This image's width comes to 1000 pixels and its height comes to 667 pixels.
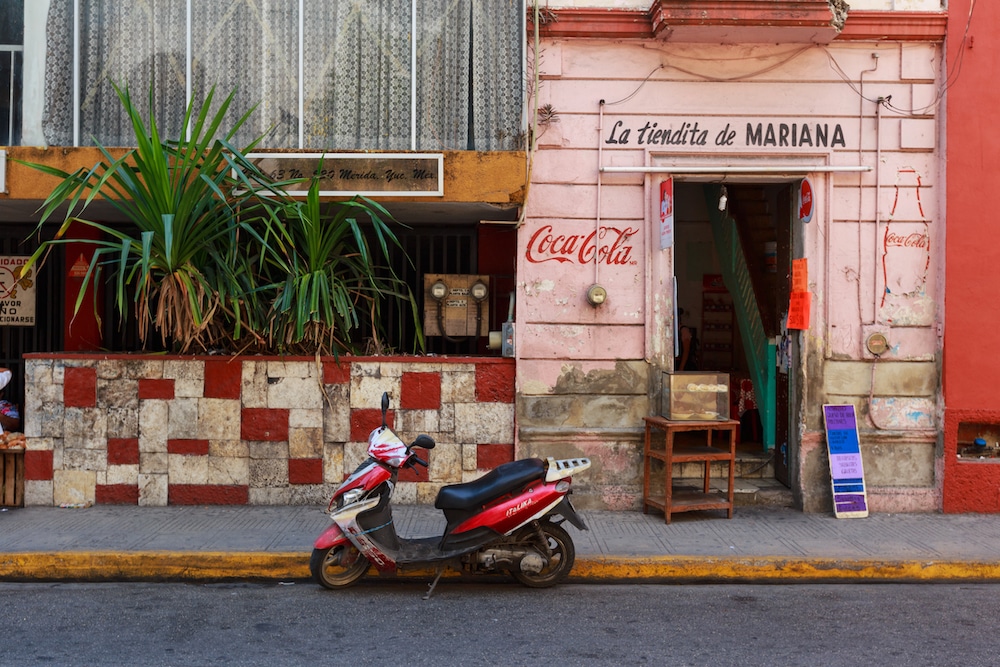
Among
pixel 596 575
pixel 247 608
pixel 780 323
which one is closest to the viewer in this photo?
pixel 247 608

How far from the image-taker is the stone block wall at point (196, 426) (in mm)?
8398

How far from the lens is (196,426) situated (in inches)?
331

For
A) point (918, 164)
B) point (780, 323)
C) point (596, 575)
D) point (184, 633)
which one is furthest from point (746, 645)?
point (918, 164)

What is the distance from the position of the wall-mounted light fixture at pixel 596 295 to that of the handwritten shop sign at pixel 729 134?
137 centimetres

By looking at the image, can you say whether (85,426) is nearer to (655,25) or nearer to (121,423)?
(121,423)

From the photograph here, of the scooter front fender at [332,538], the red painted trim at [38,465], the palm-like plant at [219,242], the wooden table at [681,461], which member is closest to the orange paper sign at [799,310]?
the wooden table at [681,461]

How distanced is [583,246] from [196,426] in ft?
12.8

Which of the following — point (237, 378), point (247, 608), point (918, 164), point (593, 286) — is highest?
point (918, 164)

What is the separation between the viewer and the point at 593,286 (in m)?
8.50

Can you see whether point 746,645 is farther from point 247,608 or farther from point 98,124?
point 98,124

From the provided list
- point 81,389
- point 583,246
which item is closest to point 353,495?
point 583,246

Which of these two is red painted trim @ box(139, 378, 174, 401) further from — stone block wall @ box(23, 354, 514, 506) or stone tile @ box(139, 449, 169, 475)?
stone tile @ box(139, 449, 169, 475)

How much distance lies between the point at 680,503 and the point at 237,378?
4.12m

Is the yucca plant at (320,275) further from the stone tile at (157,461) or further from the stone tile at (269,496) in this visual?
the stone tile at (157,461)
